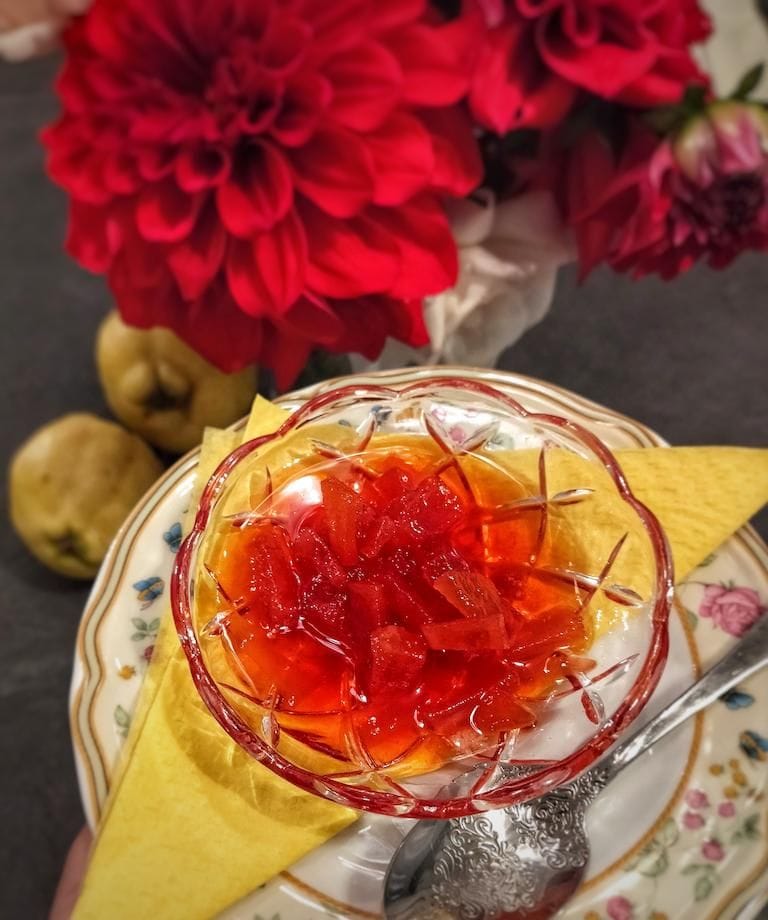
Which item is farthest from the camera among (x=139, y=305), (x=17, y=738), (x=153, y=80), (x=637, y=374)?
(x=637, y=374)

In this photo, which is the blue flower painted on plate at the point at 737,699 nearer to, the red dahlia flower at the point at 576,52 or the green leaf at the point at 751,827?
the green leaf at the point at 751,827

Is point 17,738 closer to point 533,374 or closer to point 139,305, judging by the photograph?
point 139,305

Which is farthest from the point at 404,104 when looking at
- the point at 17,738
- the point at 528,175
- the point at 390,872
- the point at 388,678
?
the point at 17,738

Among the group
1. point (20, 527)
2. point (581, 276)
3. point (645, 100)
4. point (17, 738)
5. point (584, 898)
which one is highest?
point (645, 100)

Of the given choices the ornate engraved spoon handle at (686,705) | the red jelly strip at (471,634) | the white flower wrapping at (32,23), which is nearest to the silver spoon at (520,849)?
the ornate engraved spoon handle at (686,705)

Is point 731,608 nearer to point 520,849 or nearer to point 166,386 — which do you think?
point 520,849

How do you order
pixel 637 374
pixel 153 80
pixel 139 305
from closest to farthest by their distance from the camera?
1. pixel 153 80
2. pixel 139 305
3. pixel 637 374

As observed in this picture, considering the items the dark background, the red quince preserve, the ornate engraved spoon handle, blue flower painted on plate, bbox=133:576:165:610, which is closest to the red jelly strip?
the red quince preserve
